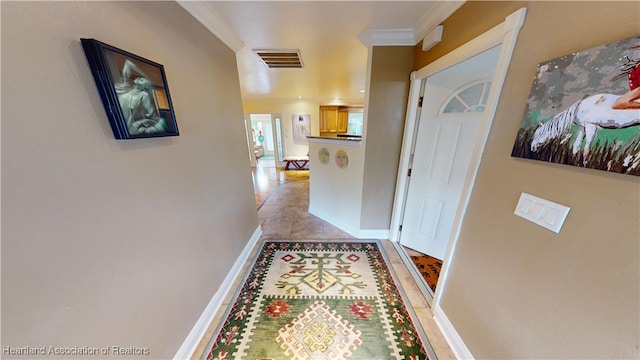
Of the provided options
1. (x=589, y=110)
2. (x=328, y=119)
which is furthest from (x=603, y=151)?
(x=328, y=119)

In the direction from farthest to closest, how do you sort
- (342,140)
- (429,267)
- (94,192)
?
(342,140), (429,267), (94,192)

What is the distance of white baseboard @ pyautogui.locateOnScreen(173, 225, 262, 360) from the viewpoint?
1.17 meters

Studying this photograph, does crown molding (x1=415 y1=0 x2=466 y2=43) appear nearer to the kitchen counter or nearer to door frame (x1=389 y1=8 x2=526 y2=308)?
door frame (x1=389 y1=8 x2=526 y2=308)

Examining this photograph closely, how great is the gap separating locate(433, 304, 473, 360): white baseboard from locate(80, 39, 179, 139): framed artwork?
2140mm

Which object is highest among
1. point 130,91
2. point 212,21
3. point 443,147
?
point 212,21

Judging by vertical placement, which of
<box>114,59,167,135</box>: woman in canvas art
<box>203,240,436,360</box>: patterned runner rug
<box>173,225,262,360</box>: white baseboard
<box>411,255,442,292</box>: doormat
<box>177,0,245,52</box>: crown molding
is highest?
<box>177,0,245,52</box>: crown molding

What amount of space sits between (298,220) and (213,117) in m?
1.89

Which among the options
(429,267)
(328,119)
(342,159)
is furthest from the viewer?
(328,119)

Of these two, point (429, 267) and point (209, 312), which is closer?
point (209, 312)

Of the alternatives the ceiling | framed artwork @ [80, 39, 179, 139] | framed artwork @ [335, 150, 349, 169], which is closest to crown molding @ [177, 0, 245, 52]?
the ceiling

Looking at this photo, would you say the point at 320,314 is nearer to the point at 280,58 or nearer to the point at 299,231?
the point at 299,231

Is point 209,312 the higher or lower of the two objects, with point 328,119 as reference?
lower

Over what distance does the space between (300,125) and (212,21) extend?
4.74 m

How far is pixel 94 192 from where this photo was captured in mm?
716
